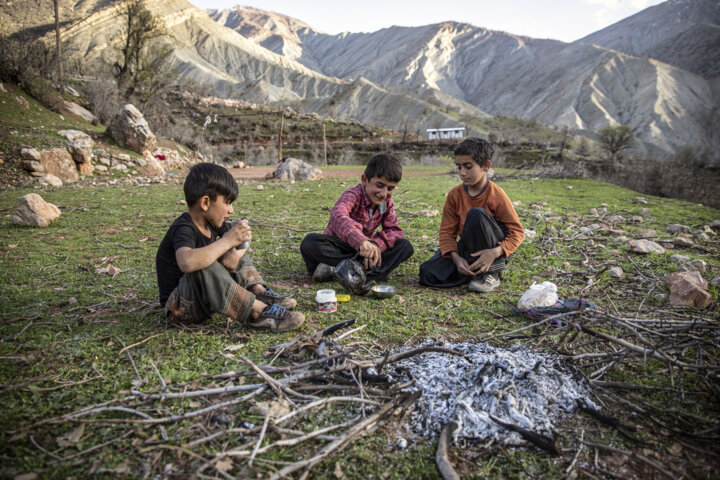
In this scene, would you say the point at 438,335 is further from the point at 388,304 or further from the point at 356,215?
the point at 356,215

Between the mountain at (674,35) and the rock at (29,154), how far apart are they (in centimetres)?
11300

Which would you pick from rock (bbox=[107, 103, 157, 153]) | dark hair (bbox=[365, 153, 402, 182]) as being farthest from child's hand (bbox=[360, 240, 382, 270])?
rock (bbox=[107, 103, 157, 153])

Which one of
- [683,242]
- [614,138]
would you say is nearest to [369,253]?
[683,242]

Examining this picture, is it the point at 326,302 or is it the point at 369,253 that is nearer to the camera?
the point at 326,302

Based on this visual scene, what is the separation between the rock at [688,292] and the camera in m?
2.65

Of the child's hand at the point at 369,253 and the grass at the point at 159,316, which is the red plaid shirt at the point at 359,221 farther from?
the grass at the point at 159,316

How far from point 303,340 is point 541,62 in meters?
136

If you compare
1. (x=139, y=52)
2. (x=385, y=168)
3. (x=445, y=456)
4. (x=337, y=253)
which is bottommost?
(x=445, y=456)

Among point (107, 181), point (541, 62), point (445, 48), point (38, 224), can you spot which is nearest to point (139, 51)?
point (107, 181)

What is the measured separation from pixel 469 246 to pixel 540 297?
79 cm

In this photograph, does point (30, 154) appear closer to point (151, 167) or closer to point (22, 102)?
point (151, 167)

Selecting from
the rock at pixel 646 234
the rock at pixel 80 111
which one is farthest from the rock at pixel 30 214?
the rock at pixel 80 111

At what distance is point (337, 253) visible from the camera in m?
3.33

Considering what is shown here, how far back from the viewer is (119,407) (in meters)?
1.56
